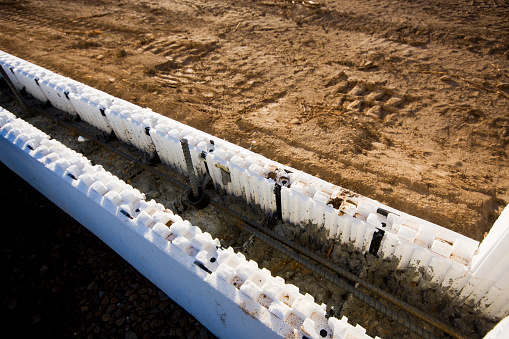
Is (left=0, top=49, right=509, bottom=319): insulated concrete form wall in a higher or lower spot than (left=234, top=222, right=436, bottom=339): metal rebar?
higher

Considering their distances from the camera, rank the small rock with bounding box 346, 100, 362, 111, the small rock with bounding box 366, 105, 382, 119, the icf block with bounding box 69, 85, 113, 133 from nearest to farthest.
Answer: the icf block with bounding box 69, 85, 113, 133
the small rock with bounding box 366, 105, 382, 119
the small rock with bounding box 346, 100, 362, 111

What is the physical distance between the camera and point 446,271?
2.66 meters

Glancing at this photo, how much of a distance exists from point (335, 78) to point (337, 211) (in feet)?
15.2

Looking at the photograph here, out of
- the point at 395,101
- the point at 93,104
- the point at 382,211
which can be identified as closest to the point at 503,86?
the point at 395,101

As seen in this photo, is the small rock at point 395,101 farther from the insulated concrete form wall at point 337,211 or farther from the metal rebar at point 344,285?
the metal rebar at point 344,285

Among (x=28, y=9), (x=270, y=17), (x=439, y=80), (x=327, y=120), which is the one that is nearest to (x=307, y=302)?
(x=327, y=120)

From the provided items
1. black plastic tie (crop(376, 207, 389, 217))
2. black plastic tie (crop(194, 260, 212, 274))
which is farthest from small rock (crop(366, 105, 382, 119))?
black plastic tie (crop(194, 260, 212, 274))

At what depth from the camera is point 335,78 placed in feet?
22.0

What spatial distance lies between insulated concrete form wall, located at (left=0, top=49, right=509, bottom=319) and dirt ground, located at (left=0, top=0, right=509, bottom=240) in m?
1.32

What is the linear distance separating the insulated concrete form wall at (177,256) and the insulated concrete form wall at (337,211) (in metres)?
1.07

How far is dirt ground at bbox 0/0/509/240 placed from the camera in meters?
4.58

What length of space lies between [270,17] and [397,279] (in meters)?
9.21

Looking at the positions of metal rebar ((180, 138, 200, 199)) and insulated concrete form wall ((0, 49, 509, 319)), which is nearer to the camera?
insulated concrete form wall ((0, 49, 509, 319))

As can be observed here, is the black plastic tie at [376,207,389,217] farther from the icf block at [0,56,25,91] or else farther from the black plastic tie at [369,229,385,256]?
the icf block at [0,56,25,91]
